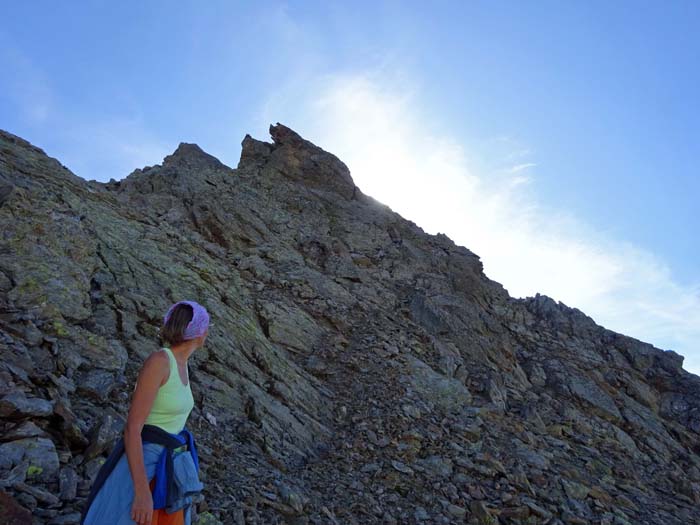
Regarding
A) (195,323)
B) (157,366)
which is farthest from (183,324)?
(157,366)

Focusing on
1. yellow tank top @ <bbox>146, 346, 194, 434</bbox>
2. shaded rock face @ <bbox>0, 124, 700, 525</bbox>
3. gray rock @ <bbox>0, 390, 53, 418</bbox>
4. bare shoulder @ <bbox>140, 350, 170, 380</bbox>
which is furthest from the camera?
shaded rock face @ <bbox>0, 124, 700, 525</bbox>

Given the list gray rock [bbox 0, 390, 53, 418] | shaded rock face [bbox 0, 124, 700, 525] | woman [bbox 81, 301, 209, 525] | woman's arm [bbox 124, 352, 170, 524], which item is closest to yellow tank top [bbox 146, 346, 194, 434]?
woman [bbox 81, 301, 209, 525]

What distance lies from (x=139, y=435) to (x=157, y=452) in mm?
269

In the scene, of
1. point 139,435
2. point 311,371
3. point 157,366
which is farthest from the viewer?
point 311,371

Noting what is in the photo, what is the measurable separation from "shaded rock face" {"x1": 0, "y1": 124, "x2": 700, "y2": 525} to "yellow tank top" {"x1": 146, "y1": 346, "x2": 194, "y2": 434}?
5.82ft

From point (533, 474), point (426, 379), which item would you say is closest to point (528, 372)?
point (426, 379)

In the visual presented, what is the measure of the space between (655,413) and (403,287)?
462 inches

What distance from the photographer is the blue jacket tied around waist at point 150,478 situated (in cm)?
274

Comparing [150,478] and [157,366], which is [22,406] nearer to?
[150,478]

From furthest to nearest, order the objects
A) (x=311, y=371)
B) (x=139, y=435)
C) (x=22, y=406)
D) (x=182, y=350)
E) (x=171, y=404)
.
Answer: (x=311, y=371) < (x=22, y=406) < (x=182, y=350) < (x=171, y=404) < (x=139, y=435)

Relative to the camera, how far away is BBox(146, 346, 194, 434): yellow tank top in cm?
299

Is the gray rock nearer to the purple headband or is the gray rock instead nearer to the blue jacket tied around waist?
the blue jacket tied around waist

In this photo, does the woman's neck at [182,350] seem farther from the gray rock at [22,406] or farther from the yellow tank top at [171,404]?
the gray rock at [22,406]

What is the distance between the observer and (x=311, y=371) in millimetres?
11938
